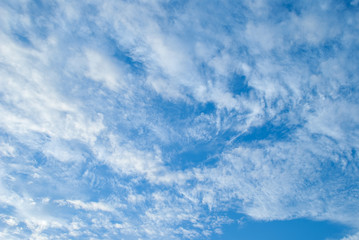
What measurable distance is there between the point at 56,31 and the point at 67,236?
26708 mm

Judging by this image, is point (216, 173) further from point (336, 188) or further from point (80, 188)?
point (80, 188)

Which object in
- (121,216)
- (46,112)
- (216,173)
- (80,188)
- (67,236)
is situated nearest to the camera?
(46,112)

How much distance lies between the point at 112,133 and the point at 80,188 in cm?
906

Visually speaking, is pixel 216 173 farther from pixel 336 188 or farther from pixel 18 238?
pixel 18 238

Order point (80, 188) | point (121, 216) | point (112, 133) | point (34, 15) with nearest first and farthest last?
point (34, 15) < point (112, 133) < point (80, 188) < point (121, 216)

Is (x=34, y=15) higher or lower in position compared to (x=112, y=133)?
higher

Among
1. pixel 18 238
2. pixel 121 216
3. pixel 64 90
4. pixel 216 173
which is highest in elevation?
pixel 64 90

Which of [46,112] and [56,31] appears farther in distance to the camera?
[46,112]

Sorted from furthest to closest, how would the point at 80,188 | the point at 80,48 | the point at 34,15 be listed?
1. the point at 80,188
2. the point at 80,48
3. the point at 34,15

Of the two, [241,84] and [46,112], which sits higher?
[241,84]

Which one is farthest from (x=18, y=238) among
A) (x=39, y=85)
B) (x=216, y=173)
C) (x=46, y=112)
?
(x=216, y=173)

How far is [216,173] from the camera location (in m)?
17.7

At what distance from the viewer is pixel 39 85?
43.9 feet

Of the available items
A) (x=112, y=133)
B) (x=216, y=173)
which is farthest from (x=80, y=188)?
(x=216, y=173)
